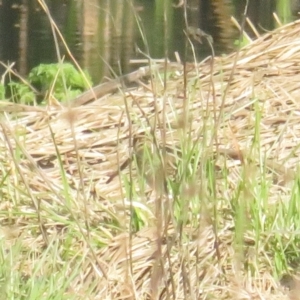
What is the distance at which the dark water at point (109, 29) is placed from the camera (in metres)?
5.86

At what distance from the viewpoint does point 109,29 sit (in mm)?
7027

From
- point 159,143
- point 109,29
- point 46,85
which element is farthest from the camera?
point 109,29

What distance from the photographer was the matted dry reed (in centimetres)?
259

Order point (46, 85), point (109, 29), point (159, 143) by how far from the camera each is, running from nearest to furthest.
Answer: point (159, 143) < point (46, 85) < point (109, 29)

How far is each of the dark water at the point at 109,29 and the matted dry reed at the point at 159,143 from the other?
1.42 m

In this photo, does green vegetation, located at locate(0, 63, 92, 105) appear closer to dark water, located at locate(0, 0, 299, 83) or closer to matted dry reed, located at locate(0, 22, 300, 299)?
dark water, located at locate(0, 0, 299, 83)

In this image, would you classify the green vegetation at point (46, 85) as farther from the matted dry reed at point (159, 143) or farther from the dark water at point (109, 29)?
the matted dry reed at point (159, 143)

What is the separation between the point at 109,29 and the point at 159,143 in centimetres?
405

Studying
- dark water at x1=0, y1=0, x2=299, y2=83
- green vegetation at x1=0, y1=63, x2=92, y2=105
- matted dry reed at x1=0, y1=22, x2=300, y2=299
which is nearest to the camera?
matted dry reed at x1=0, y1=22, x2=300, y2=299

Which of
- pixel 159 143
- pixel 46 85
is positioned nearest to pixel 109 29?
pixel 46 85

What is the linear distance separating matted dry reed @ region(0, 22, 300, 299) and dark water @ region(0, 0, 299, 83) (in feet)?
4.65

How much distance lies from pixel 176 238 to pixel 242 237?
0.18 m

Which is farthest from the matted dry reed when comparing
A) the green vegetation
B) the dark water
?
the dark water

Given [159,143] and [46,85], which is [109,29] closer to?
[46,85]
